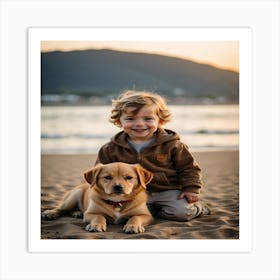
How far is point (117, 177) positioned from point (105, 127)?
0.45 m

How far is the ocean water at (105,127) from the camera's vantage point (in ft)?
13.6

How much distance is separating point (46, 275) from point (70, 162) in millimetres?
A: 767

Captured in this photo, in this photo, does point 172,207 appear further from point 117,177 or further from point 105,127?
point 105,127

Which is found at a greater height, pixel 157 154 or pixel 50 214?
pixel 157 154

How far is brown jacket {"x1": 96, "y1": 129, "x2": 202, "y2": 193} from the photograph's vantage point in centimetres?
412

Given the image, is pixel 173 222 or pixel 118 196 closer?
pixel 118 196

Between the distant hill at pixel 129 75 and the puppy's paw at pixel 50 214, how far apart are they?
0.72m

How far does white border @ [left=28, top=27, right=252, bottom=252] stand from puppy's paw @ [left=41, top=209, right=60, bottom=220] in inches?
2.0

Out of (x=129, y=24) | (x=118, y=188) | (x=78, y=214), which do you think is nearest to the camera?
(x=118, y=188)

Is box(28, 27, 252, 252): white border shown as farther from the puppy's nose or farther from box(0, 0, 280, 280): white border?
the puppy's nose

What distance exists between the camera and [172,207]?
4.12 m

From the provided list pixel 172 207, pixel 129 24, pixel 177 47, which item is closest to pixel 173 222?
pixel 172 207

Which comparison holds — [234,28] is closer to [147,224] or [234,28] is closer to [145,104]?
[145,104]
